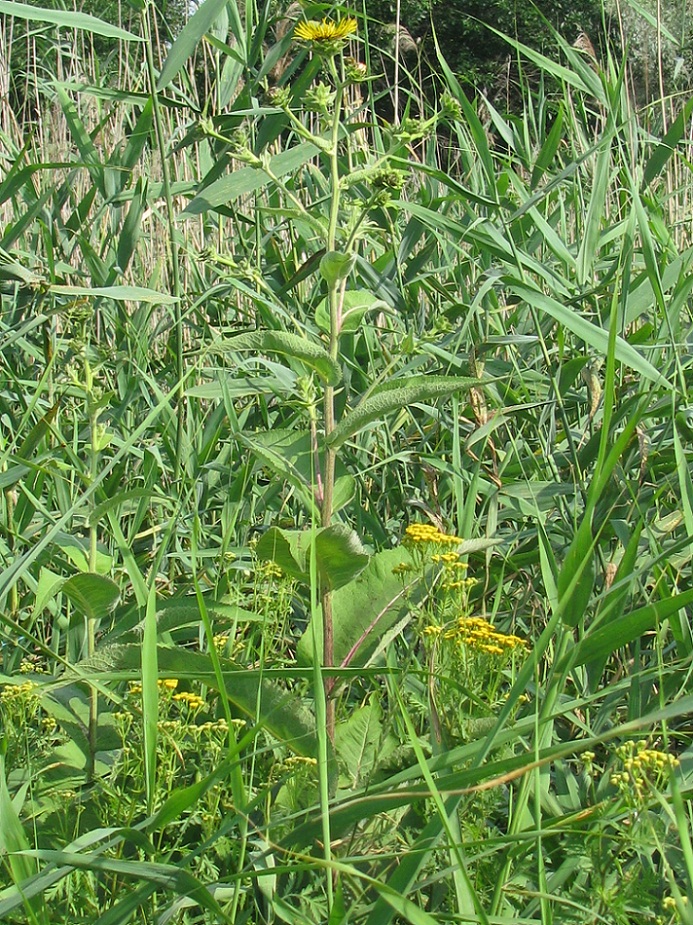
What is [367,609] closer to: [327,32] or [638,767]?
[638,767]

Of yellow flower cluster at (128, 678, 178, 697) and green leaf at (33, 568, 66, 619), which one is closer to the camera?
yellow flower cluster at (128, 678, 178, 697)

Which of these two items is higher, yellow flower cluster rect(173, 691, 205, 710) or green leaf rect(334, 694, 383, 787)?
yellow flower cluster rect(173, 691, 205, 710)

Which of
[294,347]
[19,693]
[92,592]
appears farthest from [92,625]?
[294,347]

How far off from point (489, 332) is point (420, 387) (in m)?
0.87

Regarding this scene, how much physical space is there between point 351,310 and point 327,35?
1.07 ft

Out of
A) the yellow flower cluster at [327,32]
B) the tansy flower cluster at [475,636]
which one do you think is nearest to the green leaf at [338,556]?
the tansy flower cluster at [475,636]

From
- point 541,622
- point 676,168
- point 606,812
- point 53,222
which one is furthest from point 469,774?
point 676,168

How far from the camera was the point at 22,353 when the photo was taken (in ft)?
6.76

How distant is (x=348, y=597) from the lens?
1.09 m

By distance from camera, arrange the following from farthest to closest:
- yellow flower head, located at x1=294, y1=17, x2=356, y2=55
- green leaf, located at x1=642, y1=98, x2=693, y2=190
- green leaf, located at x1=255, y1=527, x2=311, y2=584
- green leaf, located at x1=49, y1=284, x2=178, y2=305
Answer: green leaf, located at x1=642, y1=98, x2=693, y2=190 < green leaf, located at x1=49, y1=284, x2=178, y2=305 < yellow flower head, located at x1=294, y1=17, x2=356, y2=55 < green leaf, located at x1=255, y1=527, x2=311, y2=584

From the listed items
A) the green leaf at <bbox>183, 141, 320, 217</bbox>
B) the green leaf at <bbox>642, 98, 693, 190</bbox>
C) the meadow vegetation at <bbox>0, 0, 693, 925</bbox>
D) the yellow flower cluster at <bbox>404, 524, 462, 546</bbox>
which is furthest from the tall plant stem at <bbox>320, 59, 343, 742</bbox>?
the green leaf at <bbox>642, 98, 693, 190</bbox>

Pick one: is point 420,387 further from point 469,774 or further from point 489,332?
point 489,332

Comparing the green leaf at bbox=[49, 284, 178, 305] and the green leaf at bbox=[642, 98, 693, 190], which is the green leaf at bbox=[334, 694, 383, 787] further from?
the green leaf at bbox=[642, 98, 693, 190]

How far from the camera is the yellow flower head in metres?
1.13
